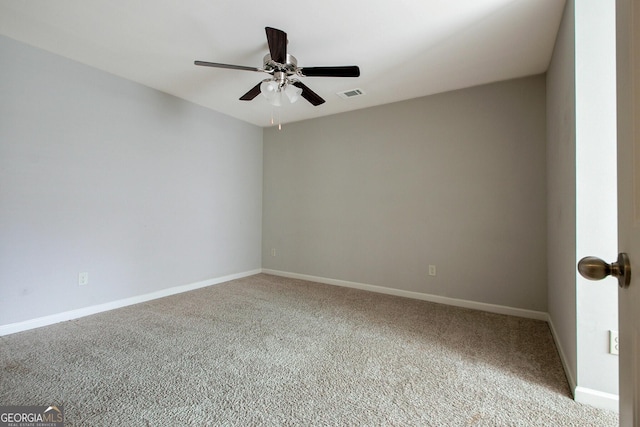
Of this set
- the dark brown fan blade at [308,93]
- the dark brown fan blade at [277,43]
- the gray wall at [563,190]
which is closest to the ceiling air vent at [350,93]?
the dark brown fan blade at [308,93]

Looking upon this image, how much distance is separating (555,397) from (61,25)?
159 inches

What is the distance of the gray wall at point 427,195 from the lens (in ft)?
9.32

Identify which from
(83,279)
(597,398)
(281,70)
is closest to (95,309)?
(83,279)

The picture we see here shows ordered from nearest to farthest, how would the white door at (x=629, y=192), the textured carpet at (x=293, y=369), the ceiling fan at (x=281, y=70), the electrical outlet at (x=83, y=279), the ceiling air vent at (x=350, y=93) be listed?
1. the white door at (x=629, y=192)
2. the textured carpet at (x=293, y=369)
3. the ceiling fan at (x=281, y=70)
4. the electrical outlet at (x=83, y=279)
5. the ceiling air vent at (x=350, y=93)

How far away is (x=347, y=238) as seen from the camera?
154 inches

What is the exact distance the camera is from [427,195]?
132 inches

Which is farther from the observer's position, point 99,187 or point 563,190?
point 99,187

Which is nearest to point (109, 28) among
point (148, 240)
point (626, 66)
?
point (148, 240)

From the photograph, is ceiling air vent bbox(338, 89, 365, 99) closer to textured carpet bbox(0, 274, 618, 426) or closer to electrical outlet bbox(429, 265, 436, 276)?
electrical outlet bbox(429, 265, 436, 276)

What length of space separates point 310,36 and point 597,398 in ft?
9.46

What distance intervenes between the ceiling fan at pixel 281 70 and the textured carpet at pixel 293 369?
79.9 inches

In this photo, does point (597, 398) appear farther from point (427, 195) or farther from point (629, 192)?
point (427, 195)

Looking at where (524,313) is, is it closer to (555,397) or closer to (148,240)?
(555,397)

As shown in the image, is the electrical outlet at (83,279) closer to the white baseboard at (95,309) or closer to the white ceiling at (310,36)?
the white baseboard at (95,309)
